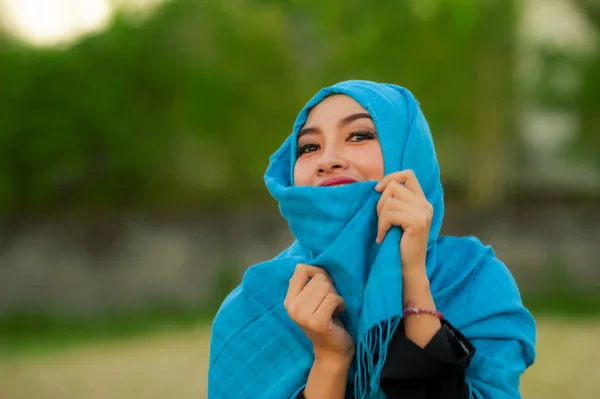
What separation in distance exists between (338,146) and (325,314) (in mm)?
362

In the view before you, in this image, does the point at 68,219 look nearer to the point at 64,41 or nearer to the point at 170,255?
the point at 170,255

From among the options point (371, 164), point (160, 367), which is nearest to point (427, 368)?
point (371, 164)

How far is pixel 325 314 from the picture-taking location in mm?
1235

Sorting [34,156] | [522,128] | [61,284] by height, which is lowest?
[61,284]

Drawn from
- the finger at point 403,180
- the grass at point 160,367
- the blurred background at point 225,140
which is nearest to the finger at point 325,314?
the finger at point 403,180

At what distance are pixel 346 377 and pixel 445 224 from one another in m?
8.45

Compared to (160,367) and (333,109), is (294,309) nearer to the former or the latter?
(333,109)

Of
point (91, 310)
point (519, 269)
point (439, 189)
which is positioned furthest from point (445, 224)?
point (439, 189)

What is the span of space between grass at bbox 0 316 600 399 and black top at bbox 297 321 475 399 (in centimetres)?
472

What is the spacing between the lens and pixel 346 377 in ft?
4.27

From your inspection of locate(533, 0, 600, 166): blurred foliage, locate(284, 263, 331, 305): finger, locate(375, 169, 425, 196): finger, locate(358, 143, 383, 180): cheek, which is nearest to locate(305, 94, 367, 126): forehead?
locate(358, 143, 383, 180): cheek

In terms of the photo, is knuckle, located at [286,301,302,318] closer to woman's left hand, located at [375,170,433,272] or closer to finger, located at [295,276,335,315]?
finger, located at [295,276,335,315]

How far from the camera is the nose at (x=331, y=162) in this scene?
136 centimetres

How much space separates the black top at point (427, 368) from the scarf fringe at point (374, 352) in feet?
0.05
